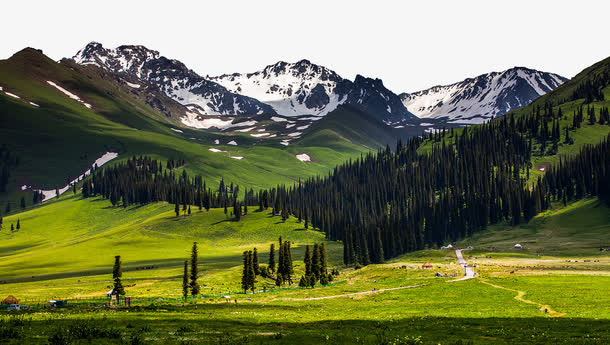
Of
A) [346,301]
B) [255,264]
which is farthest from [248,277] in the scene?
[346,301]

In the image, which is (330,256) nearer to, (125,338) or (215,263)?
(215,263)

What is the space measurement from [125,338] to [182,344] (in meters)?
5.09

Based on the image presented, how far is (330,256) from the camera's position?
181750 millimetres

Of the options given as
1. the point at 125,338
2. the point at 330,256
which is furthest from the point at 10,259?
the point at 125,338

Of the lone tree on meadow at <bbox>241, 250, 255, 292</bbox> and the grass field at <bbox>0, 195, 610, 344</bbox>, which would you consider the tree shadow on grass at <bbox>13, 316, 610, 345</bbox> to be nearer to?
the grass field at <bbox>0, 195, 610, 344</bbox>

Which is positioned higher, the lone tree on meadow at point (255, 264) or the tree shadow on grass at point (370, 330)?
the tree shadow on grass at point (370, 330)

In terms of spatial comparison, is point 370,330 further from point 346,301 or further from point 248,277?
point 248,277

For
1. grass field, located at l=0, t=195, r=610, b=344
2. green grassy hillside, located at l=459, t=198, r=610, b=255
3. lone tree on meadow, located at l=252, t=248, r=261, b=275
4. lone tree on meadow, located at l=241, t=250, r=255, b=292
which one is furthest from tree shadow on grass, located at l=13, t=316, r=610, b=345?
green grassy hillside, located at l=459, t=198, r=610, b=255

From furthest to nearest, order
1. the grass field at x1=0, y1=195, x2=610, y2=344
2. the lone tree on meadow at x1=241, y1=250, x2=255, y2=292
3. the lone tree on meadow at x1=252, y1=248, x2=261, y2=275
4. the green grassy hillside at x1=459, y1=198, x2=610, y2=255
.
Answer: the green grassy hillside at x1=459, y1=198, x2=610, y2=255, the lone tree on meadow at x1=252, y1=248, x2=261, y2=275, the lone tree on meadow at x1=241, y1=250, x2=255, y2=292, the grass field at x1=0, y1=195, x2=610, y2=344

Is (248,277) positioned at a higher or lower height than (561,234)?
lower

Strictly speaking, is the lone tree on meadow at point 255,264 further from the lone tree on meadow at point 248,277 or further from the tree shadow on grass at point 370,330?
the tree shadow on grass at point 370,330

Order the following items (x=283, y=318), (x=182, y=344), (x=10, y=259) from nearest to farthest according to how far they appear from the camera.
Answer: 1. (x=182, y=344)
2. (x=283, y=318)
3. (x=10, y=259)

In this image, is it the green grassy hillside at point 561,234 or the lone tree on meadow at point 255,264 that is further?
the green grassy hillside at point 561,234

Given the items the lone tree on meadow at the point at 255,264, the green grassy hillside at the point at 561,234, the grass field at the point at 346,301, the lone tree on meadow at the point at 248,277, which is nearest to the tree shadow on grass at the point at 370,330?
the grass field at the point at 346,301
